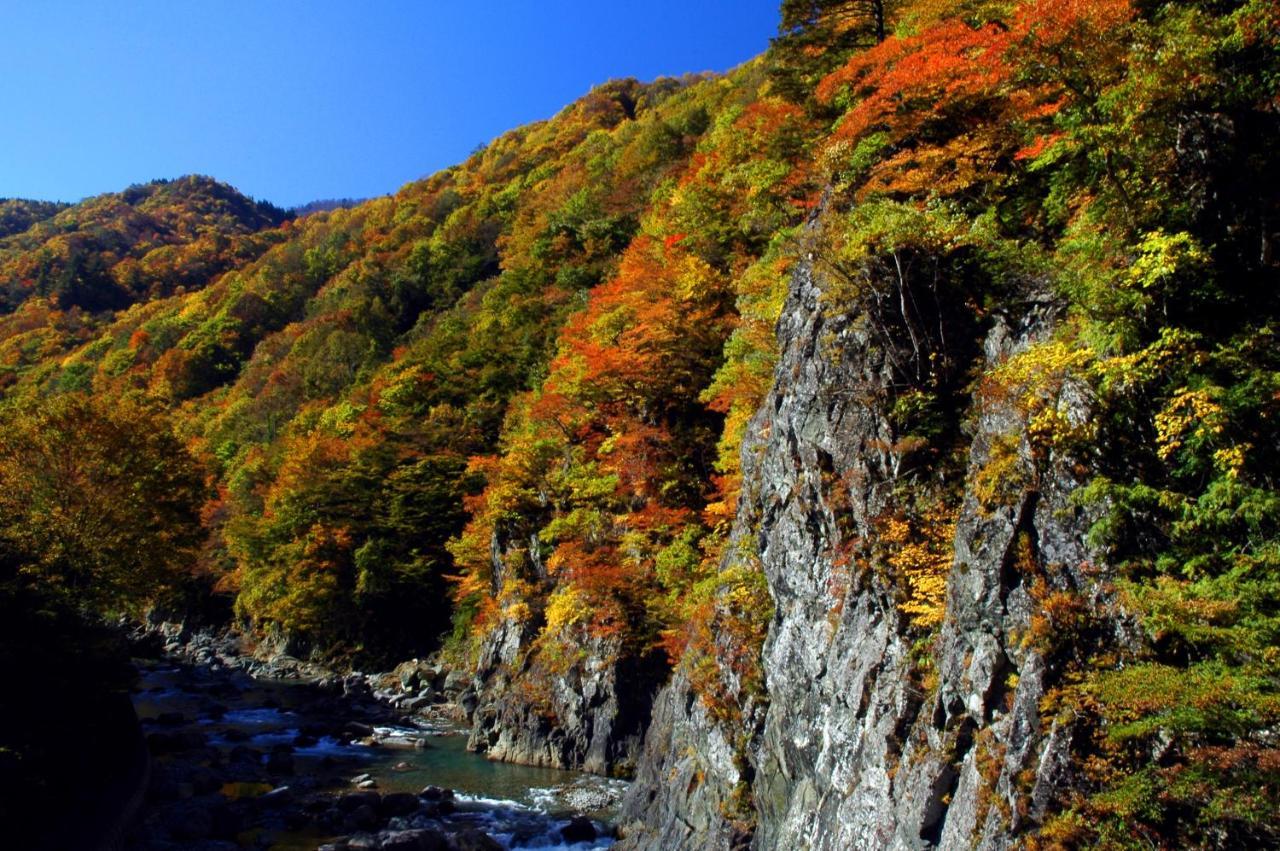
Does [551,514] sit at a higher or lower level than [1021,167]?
lower

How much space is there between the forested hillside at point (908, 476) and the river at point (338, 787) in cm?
199

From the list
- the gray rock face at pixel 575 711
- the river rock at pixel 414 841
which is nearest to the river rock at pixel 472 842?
the river rock at pixel 414 841

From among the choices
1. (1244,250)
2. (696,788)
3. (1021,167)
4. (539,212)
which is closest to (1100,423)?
(1244,250)

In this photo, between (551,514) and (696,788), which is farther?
(551,514)

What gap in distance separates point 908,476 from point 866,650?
9.65 feet

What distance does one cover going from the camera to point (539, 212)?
2621 inches

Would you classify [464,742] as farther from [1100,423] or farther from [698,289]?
[1100,423]

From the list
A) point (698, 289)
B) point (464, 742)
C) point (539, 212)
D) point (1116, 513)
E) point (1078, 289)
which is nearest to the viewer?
point (1116, 513)

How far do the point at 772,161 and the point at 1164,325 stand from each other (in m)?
16.1

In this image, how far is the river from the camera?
19609mm

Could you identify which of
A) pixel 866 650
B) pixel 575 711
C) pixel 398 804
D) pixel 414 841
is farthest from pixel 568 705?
pixel 866 650

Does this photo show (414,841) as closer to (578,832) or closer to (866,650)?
(578,832)

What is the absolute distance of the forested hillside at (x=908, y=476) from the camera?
8102mm

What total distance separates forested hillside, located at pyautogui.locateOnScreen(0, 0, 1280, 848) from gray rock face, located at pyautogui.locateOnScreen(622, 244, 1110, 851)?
6 cm
